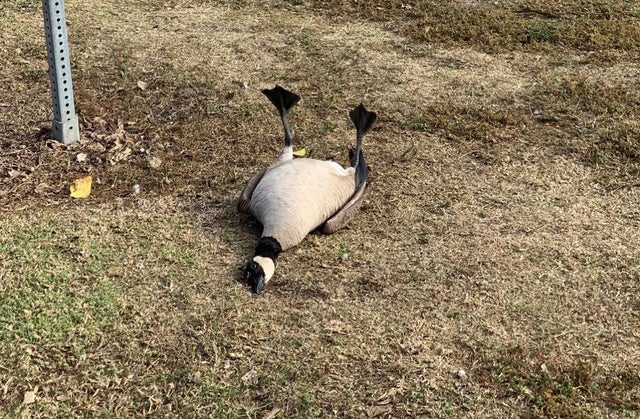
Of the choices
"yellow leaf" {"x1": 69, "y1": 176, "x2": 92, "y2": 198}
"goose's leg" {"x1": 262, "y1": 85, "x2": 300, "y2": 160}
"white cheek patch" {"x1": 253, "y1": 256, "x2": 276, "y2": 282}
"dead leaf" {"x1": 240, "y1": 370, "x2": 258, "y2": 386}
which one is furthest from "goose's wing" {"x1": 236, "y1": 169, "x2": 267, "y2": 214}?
"dead leaf" {"x1": 240, "y1": 370, "x2": 258, "y2": 386}

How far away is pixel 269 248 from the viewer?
3.33 meters

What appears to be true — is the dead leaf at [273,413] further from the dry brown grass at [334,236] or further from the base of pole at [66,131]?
the base of pole at [66,131]

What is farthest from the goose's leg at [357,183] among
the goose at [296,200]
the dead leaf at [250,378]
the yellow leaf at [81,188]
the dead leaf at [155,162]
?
the yellow leaf at [81,188]

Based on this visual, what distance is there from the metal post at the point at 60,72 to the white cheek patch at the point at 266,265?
1616 mm

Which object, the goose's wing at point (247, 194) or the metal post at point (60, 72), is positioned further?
the metal post at point (60, 72)

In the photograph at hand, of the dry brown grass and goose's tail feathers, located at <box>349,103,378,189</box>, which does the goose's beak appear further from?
goose's tail feathers, located at <box>349,103,378,189</box>

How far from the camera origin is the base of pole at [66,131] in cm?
422

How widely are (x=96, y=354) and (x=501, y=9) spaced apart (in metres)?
→ 4.96

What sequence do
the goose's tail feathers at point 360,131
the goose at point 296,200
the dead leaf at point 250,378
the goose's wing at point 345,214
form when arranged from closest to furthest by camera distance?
the dead leaf at point 250,378 → the goose at point 296,200 → the goose's wing at point 345,214 → the goose's tail feathers at point 360,131

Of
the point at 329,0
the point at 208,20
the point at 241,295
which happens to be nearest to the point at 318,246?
the point at 241,295

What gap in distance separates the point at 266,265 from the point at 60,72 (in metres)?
1.76

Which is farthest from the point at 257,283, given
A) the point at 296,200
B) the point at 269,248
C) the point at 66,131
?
the point at 66,131

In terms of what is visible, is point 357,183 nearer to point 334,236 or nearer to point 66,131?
point 334,236

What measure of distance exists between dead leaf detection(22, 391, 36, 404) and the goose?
0.96m
